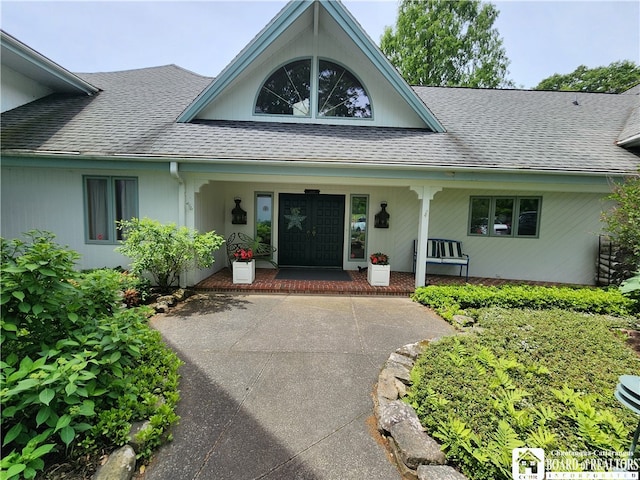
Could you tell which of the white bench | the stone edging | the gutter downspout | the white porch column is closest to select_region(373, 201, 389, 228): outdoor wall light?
the white bench

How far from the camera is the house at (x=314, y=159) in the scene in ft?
20.9

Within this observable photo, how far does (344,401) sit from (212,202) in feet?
20.6

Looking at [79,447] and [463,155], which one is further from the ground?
[463,155]

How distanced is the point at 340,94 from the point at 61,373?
7.49 metres

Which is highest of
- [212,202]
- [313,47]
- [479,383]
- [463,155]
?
[313,47]

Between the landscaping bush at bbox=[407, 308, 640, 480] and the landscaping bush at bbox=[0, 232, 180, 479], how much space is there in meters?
2.44

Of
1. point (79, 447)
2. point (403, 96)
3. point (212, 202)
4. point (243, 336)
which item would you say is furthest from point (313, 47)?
point (79, 447)

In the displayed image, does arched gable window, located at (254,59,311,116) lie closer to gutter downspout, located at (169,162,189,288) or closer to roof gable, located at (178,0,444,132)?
roof gable, located at (178,0,444,132)

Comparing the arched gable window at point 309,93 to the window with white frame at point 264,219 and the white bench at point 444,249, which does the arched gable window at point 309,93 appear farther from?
the white bench at point 444,249

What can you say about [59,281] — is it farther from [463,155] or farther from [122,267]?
[463,155]

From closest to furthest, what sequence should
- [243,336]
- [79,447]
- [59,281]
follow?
[79,447] < [59,281] < [243,336]

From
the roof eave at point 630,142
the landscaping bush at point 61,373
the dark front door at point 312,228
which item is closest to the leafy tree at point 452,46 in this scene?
the roof eave at point 630,142

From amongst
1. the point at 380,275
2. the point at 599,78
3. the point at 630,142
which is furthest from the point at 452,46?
the point at 380,275

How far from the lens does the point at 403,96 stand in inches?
280
